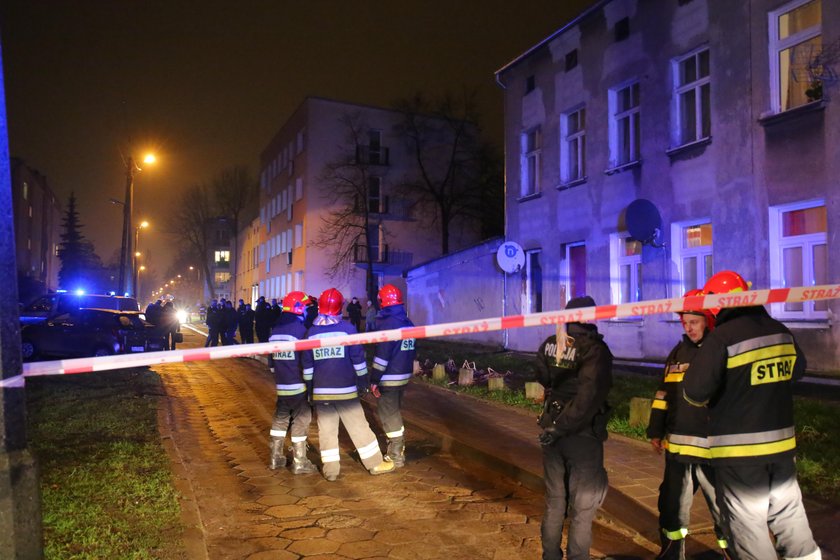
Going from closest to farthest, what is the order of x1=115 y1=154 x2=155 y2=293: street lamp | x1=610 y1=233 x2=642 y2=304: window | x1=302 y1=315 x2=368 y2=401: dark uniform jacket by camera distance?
x1=302 y1=315 x2=368 y2=401: dark uniform jacket < x1=610 y1=233 x2=642 y2=304: window < x1=115 y1=154 x2=155 y2=293: street lamp

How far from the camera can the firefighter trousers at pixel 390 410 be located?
23.4ft

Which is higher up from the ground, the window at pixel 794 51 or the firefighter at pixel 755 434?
the window at pixel 794 51

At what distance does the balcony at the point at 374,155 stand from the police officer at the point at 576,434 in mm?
35098

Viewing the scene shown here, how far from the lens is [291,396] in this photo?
688 centimetres

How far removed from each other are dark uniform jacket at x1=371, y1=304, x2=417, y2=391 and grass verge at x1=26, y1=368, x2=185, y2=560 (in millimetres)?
2353

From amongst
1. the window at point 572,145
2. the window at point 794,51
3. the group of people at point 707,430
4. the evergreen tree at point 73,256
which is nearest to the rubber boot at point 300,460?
the group of people at point 707,430

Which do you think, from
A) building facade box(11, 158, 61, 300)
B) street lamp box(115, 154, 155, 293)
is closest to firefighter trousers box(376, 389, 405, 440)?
street lamp box(115, 154, 155, 293)

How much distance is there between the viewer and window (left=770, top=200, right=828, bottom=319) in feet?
35.9

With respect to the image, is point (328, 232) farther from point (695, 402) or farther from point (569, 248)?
point (695, 402)

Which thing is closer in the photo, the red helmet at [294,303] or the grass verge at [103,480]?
the grass verge at [103,480]

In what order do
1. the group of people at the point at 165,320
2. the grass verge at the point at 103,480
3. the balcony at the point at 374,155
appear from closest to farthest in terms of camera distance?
the grass verge at the point at 103,480 → the group of people at the point at 165,320 → the balcony at the point at 374,155

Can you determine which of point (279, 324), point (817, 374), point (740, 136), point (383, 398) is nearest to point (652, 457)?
point (383, 398)

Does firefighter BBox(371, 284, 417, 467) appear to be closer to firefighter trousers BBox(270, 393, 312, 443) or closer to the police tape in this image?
firefighter trousers BBox(270, 393, 312, 443)

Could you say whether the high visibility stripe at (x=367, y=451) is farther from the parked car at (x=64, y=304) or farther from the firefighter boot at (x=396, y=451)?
the parked car at (x=64, y=304)
